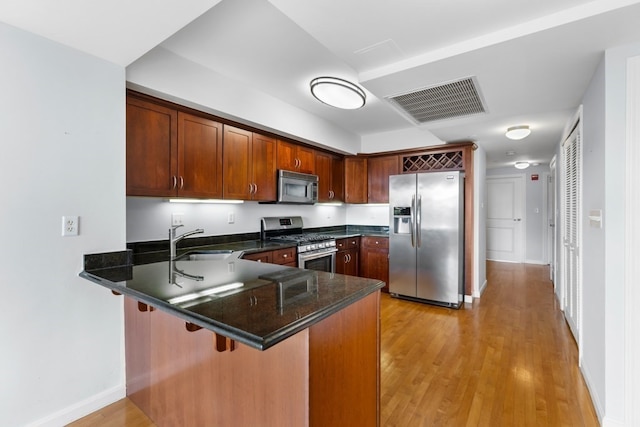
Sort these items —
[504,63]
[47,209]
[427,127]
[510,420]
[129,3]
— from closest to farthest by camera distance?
[129,3], [47,209], [510,420], [504,63], [427,127]

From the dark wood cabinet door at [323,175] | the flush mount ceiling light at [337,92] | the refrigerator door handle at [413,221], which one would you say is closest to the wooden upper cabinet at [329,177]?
the dark wood cabinet door at [323,175]

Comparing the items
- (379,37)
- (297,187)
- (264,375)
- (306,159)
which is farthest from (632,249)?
(306,159)

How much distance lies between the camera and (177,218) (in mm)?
2895

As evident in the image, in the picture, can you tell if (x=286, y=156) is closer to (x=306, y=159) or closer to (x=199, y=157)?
(x=306, y=159)

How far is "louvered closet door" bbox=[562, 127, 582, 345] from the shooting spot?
273 centimetres

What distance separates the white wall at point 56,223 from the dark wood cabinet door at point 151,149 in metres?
0.27

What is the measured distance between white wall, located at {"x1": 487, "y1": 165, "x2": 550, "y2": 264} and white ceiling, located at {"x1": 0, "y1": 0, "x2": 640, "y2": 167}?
4864 millimetres

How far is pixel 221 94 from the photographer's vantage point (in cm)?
273

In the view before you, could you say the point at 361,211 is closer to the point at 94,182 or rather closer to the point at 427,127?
the point at 427,127

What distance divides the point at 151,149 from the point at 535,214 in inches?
304

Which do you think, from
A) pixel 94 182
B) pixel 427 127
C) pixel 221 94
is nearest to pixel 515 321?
pixel 427 127

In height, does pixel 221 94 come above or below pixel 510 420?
above

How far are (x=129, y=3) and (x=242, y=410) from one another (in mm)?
1992

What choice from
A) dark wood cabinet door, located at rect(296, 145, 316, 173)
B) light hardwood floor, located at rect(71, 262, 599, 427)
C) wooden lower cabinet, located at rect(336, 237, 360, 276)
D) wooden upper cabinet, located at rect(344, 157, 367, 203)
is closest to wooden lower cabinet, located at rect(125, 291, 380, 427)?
light hardwood floor, located at rect(71, 262, 599, 427)
